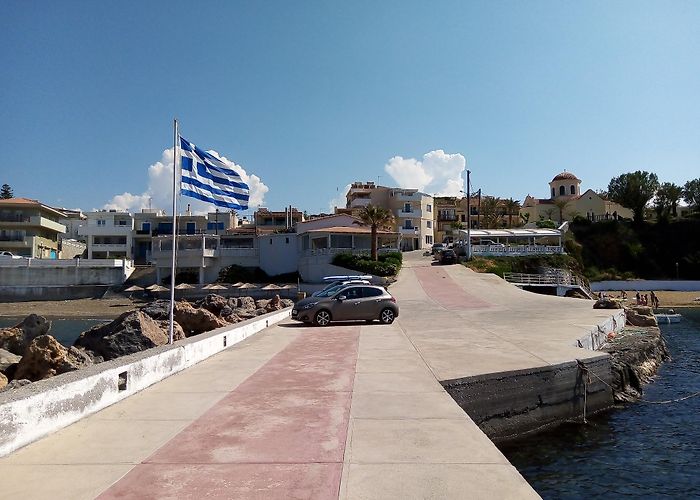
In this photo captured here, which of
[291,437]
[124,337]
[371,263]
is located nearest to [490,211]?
[371,263]

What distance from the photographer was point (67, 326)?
4419cm

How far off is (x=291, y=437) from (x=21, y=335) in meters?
21.4

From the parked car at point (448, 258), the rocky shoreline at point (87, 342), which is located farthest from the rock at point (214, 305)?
the parked car at point (448, 258)

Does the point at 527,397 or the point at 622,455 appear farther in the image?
the point at 527,397

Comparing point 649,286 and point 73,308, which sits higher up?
point 649,286

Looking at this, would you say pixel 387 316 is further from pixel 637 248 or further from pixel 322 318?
pixel 637 248

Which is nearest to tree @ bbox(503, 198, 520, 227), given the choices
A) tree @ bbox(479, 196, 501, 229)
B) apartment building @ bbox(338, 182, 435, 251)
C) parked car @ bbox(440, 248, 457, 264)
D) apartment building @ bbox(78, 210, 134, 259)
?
tree @ bbox(479, 196, 501, 229)

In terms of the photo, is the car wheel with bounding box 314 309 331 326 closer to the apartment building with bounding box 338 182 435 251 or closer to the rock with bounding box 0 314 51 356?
the rock with bounding box 0 314 51 356

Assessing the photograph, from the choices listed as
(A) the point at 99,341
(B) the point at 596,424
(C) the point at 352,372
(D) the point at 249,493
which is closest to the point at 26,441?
(D) the point at 249,493

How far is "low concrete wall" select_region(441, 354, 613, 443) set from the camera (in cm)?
1053

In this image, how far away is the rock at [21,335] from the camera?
22516 mm

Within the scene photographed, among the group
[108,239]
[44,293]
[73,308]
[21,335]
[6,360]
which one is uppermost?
[108,239]

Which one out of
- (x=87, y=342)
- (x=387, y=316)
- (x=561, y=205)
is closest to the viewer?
(x=87, y=342)

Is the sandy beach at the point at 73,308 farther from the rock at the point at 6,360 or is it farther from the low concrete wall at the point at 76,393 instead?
the low concrete wall at the point at 76,393
